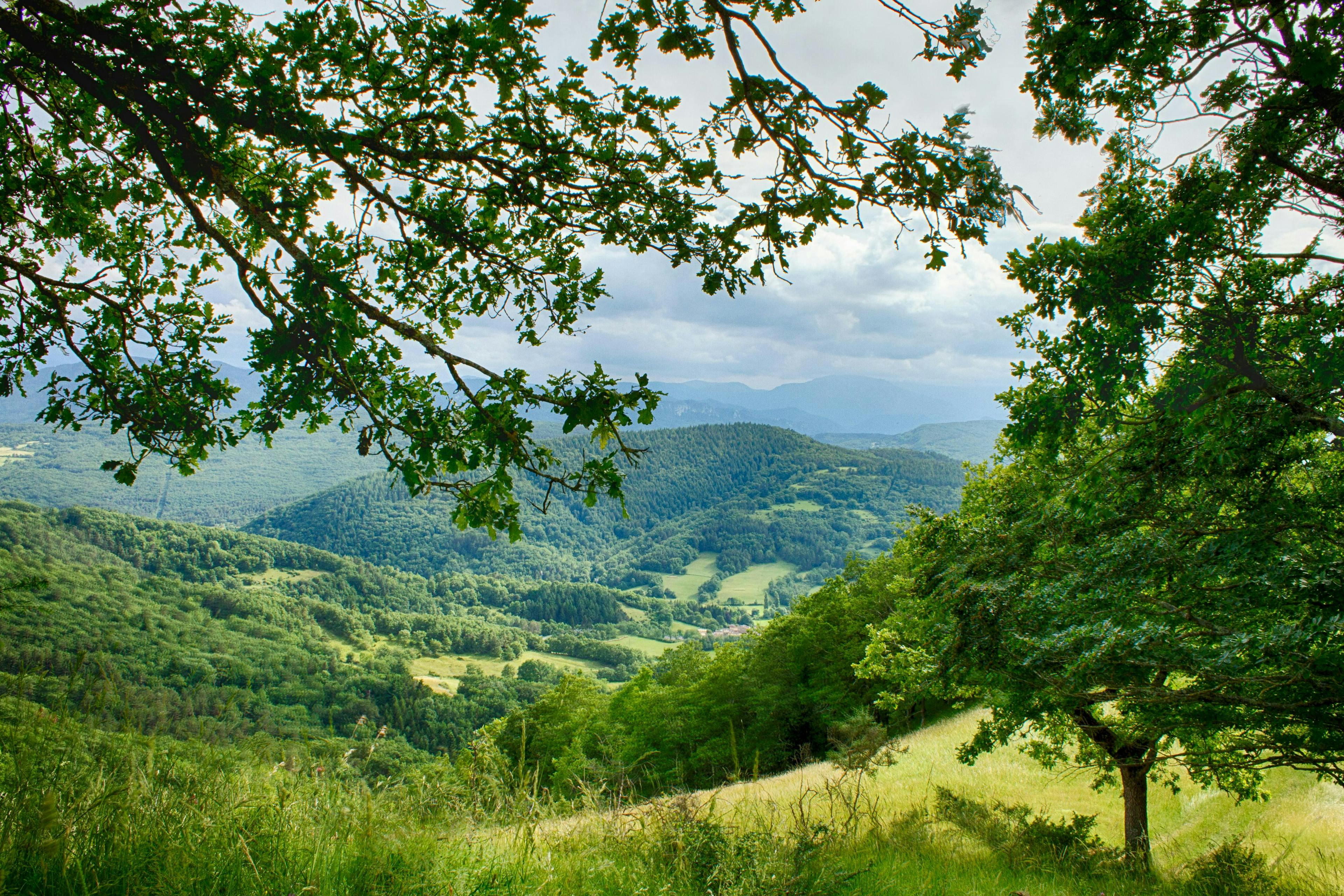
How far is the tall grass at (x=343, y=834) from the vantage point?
2.45 m

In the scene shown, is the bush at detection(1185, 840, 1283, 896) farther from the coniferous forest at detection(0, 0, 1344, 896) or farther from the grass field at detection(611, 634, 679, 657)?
the grass field at detection(611, 634, 679, 657)

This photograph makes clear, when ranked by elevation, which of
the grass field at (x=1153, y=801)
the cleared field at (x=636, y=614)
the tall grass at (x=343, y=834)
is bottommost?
the cleared field at (x=636, y=614)

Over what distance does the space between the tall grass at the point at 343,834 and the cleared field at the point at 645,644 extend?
129481 mm

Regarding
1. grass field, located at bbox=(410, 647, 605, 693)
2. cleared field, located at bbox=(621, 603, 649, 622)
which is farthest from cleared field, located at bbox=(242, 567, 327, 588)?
cleared field, located at bbox=(621, 603, 649, 622)

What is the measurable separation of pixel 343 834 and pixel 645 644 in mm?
147926

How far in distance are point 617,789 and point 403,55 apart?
508 centimetres

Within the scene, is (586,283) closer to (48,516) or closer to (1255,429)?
(1255,429)

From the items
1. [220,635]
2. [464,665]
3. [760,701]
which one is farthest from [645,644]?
[760,701]

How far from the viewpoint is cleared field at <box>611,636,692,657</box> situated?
134 m

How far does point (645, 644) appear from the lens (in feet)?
474

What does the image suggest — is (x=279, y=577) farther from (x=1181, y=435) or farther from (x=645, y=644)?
(x=1181, y=435)

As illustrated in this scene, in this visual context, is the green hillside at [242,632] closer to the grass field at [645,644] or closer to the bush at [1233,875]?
the grass field at [645,644]


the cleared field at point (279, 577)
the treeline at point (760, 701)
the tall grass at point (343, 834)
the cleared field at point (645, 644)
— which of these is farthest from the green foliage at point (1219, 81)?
the cleared field at point (279, 577)

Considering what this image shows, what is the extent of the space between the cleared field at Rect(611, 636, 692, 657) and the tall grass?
5098 inches
